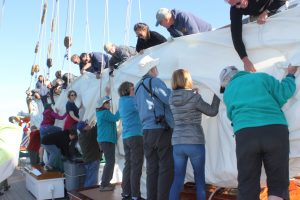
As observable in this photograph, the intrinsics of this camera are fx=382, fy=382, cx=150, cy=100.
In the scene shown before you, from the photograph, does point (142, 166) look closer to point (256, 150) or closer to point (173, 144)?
point (173, 144)

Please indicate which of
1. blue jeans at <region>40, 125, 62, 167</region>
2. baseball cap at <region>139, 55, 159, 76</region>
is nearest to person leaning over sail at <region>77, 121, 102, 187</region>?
blue jeans at <region>40, 125, 62, 167</region>

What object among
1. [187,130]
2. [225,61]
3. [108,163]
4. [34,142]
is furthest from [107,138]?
[34,142]

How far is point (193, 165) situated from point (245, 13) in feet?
4.21

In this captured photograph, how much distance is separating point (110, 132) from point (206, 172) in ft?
6.22

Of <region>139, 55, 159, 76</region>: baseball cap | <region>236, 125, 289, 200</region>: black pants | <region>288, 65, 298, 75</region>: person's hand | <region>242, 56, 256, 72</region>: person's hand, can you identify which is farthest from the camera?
<region>139, 55, 159, 76</region>: baseball cap

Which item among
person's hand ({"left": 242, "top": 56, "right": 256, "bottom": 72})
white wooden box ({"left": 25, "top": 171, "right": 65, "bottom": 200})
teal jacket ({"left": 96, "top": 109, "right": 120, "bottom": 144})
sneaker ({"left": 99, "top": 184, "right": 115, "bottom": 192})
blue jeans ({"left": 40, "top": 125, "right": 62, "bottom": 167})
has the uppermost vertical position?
person's hand ({"left": 242, "top": 56, "right": 256, "bottom": 72})

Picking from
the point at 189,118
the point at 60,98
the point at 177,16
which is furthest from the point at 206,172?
the point at 60,98

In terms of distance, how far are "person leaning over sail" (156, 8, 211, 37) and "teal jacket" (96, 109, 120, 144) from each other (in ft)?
4.41

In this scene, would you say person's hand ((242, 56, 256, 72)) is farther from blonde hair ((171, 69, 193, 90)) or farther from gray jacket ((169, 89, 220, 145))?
blonde hair ((171, 69, 193, 90))

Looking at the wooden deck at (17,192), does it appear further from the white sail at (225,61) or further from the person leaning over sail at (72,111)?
the white sail at (225,61)

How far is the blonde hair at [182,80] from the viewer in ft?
10.3

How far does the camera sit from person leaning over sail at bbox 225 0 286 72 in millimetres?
2873

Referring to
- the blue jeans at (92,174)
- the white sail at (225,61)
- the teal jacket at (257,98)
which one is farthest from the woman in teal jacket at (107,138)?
the teal jacket at (257,98)

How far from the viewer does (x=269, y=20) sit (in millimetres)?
2896
